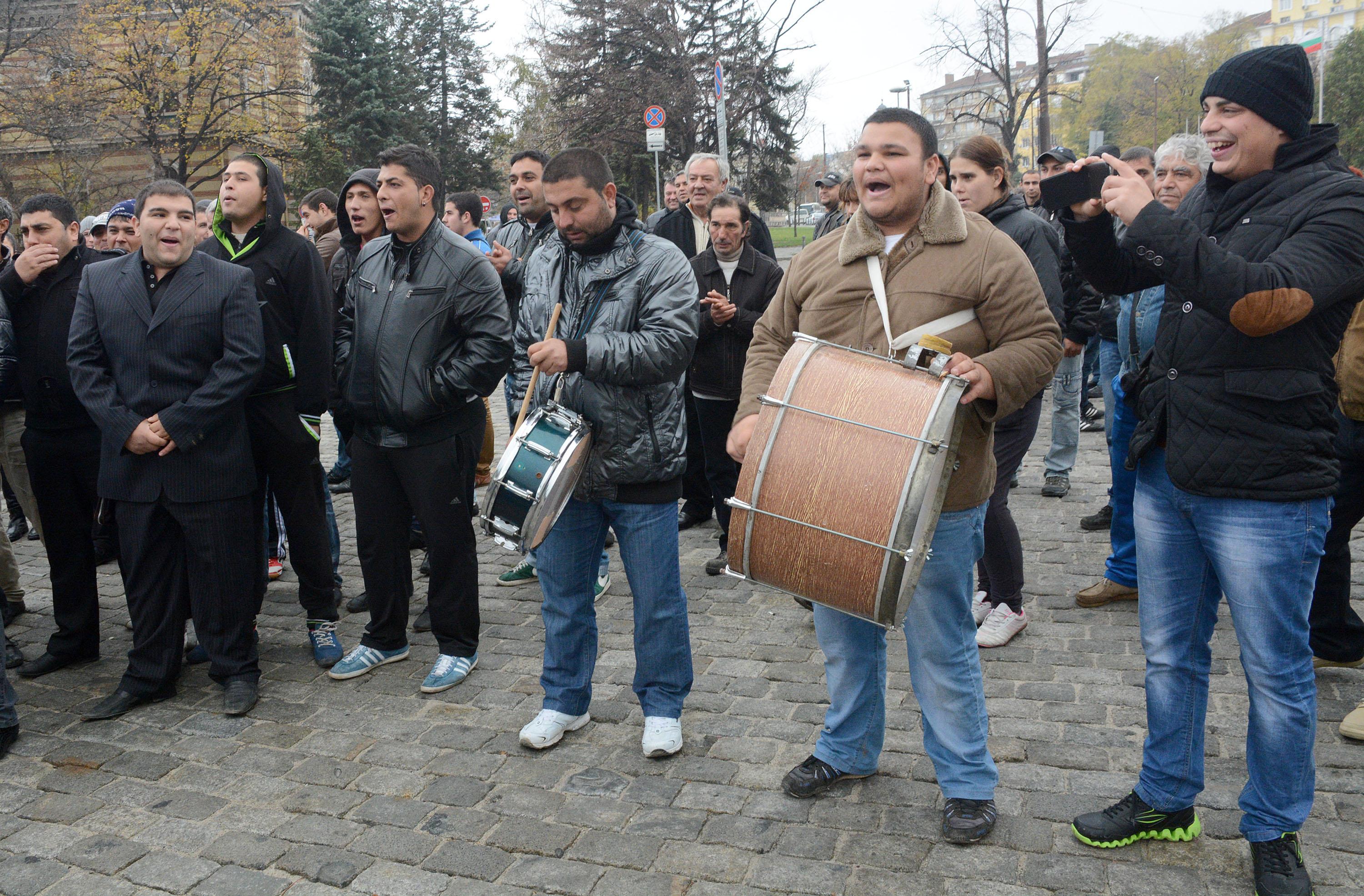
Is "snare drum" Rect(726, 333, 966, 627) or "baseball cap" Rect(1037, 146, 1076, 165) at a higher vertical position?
"baseball cap" Rect(1037, 146, 1076, 165)

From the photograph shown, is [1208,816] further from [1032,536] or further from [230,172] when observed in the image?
[230,172]

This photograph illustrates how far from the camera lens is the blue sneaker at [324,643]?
544 centimetres

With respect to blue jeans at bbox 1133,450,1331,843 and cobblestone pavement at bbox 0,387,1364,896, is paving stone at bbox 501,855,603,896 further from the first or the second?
blue jeans at bbox 1133,450,1331,843

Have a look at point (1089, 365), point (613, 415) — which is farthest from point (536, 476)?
point (1089, 365)

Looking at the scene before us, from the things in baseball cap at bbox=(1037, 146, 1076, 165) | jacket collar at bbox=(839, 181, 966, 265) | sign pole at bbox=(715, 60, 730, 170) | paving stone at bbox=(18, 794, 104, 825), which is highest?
sign pole at bbox=(715, 60, 730, 170)

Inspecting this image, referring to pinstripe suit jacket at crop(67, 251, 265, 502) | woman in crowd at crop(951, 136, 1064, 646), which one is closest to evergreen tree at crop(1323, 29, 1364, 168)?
woman in crowd at crop(951, 136, 1064, 646)

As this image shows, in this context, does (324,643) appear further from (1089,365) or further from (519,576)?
(1089,365)

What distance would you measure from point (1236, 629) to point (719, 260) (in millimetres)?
4169

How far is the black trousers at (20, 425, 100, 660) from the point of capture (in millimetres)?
5555

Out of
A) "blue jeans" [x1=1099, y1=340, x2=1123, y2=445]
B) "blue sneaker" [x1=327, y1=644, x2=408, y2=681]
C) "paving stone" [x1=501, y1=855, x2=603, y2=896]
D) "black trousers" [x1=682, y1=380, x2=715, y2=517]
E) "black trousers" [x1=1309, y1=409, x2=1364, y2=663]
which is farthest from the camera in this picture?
"black trousers" [x1=682, y1=380, x2=715, y2=517]

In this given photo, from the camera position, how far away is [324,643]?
5.50 m

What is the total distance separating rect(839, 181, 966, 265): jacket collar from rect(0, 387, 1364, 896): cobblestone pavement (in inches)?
73.5

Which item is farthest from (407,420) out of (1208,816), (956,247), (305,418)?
(1208,816)

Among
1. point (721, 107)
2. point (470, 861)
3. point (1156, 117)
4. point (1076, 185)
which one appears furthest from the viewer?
point (1156, 117)
